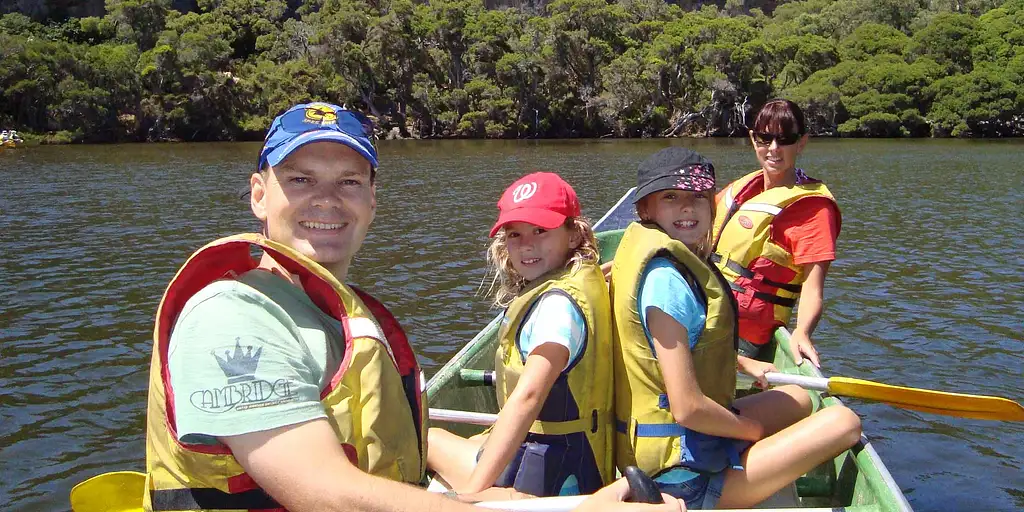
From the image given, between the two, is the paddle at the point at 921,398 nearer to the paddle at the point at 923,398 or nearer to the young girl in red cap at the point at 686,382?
the paddle at the point at 923,398

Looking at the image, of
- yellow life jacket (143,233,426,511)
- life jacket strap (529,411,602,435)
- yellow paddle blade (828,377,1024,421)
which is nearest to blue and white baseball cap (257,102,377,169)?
yellow life jacket (143,233,426,511)

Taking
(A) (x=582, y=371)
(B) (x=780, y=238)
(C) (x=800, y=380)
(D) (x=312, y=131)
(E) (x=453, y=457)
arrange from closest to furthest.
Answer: (D) (x=312, y=131) → (A) (x=582, y=371) → (E) (x=453, y=457) → (C) (x=800, y=380) → (B) (x=780, y=238)

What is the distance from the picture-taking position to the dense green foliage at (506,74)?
51.4 meters

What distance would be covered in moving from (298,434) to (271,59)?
69.2m

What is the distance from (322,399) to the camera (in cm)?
183

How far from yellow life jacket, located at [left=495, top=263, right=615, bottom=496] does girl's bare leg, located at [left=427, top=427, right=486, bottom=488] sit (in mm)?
403

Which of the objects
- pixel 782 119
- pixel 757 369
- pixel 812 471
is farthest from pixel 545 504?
pixel 782 119

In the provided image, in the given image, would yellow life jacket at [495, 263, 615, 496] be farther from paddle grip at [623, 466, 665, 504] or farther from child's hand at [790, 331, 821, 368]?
child's hand at [790, 331, 821, 368]

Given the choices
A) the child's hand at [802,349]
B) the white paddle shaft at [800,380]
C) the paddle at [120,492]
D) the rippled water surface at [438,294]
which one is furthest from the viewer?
the rippled water surface at [438,294]

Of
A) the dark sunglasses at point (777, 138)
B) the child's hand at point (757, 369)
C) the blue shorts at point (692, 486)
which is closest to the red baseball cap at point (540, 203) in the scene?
the blue shorts at point (692, 486)

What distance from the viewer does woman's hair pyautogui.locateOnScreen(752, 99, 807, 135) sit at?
4676mm

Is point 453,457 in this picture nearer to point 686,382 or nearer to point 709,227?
point 686,382

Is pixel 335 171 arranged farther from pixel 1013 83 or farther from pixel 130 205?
pixel 1013 83

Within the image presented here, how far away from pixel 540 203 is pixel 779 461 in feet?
4.49
